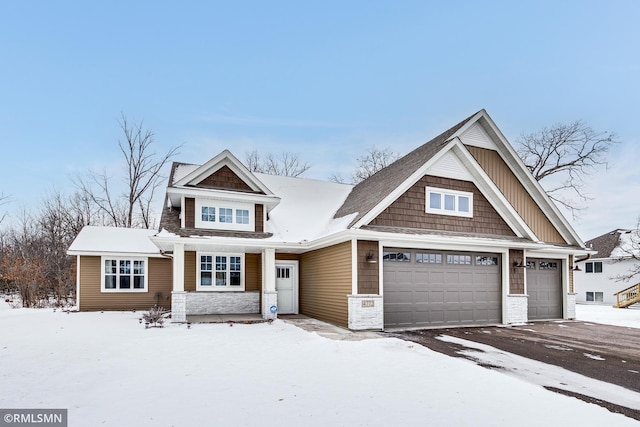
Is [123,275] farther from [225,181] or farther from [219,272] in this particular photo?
[225,181]

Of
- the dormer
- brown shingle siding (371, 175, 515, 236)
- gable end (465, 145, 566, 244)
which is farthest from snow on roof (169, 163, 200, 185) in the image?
gable end (465, 145, 566, 244)

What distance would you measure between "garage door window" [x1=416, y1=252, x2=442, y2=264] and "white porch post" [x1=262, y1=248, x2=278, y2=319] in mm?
4751

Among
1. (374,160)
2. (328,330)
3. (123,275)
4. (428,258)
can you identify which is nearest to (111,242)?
(123,275)

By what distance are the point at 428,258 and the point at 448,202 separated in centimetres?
189

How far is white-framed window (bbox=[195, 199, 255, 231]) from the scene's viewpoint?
44.5 ft

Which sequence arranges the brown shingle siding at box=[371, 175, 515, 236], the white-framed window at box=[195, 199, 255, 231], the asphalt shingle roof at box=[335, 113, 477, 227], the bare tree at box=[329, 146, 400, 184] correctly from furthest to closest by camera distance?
the bare tree at box=[329, 146, 400, 184], the white-framed window at box=[195, 199, 255, 231], the asphalt shingle roof at box=[335, 113, 477, 227], the brown shingle siding at box=[371, 175, 515, 236]

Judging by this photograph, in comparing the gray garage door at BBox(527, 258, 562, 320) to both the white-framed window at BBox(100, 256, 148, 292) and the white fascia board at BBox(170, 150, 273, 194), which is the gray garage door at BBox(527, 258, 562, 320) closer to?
the white fascia board at BBox(170, 150, 273, 194)

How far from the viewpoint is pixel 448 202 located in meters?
12.8

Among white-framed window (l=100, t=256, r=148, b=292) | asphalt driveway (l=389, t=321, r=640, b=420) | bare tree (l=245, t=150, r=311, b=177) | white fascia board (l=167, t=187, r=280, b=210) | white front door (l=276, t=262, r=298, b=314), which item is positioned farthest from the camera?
bare tree (l=245, t=150, r=311, b=177)

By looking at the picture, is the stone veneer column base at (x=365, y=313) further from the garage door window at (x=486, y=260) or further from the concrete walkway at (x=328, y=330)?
the garage door window at (x=486, y=260)

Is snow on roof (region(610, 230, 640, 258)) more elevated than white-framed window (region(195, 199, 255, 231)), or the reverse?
white-framed window (region(195, 199, 255, 231))

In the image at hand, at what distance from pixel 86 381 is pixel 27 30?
47.1ft

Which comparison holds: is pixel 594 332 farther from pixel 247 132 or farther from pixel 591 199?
pixel 247 132

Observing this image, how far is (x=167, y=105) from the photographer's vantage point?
959 inches
